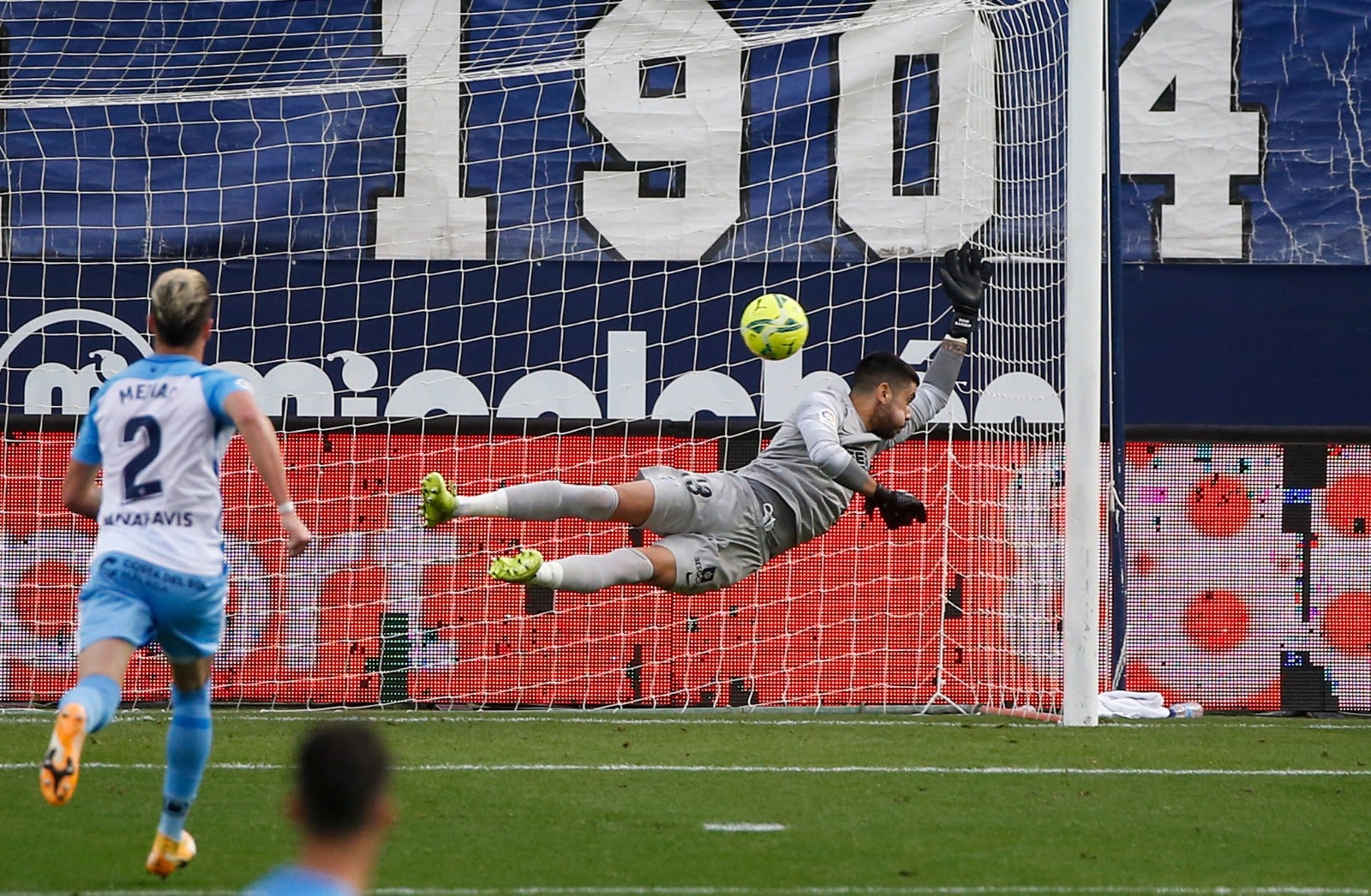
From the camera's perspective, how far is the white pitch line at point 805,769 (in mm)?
7863

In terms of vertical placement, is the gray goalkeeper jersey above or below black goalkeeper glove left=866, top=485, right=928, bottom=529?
above

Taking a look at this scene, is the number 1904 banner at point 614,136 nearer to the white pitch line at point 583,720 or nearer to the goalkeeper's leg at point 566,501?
the white pitch line at point 583,720

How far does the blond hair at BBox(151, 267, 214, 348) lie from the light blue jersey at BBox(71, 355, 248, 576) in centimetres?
8

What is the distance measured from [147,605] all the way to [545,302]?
769 cm

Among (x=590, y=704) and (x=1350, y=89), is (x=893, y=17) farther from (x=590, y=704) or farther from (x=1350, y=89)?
(x=1350, y=89)

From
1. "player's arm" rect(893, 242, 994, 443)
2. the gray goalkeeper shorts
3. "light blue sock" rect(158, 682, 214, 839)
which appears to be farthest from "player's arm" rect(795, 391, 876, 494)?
"light blue sock" rect(158, 682, 214, 839)

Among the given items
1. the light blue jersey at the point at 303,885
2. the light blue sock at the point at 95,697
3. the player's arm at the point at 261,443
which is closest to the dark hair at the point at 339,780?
the light blue jersey at the point at 303,885

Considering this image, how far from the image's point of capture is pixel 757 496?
8.60 meters

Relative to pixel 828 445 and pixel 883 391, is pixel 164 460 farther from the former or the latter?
pixel 883 391

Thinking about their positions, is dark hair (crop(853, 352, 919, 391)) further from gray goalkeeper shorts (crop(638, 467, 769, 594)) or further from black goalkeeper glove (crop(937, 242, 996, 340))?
gray goalkeeper shorts (crop(638, 467, 769, 594))

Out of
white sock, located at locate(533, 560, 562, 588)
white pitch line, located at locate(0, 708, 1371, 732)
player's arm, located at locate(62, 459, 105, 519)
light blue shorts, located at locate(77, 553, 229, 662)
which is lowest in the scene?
white pitch line, located at locate(0, 708, 1371, 732)

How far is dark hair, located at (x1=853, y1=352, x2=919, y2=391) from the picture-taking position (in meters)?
8.69

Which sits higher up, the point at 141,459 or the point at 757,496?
the point at 757,496

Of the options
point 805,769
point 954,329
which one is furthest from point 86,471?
point 954,329
